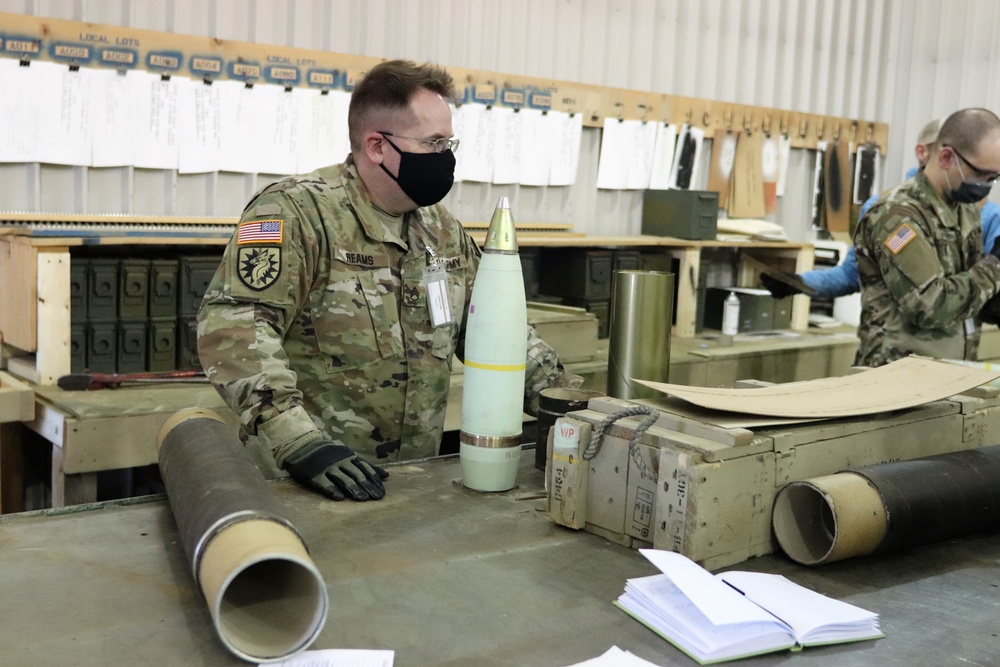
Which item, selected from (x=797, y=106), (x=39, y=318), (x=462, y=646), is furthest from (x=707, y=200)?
(x=462, y=646)

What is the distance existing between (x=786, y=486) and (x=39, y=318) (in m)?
2.15

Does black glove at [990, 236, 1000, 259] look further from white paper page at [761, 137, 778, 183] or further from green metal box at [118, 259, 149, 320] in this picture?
green metal box at [118, 259, 149, 320]

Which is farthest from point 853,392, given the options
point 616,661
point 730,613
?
point 616,661

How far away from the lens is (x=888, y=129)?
5453 mm

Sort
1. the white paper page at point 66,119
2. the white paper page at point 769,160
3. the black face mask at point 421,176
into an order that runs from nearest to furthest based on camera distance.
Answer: the black face mask at point 421,176, the white paper page at point 66,119, the white paper page at point 769,160

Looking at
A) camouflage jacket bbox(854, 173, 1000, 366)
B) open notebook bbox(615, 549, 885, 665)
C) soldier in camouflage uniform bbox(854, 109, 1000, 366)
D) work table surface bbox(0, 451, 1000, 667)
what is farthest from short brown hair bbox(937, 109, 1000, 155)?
open notebook bbox(615, 549, 885, 665)

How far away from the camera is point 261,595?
3.79ft

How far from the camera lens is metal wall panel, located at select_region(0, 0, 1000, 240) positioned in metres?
3.21

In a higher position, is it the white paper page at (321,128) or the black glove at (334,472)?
the white paper page at (321,128)

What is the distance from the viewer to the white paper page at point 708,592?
3.65ft

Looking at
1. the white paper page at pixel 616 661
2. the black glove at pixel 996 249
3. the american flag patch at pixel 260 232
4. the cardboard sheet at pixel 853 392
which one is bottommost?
the white paper page at pixel 616 661

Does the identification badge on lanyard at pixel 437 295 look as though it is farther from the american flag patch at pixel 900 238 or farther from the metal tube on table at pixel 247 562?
the american flag patch at pixel 900 238

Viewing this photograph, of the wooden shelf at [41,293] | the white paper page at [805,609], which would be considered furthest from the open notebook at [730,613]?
the wooden shelf at [41,293]

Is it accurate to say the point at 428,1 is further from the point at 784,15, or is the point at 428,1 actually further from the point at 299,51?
the point at 784,15
